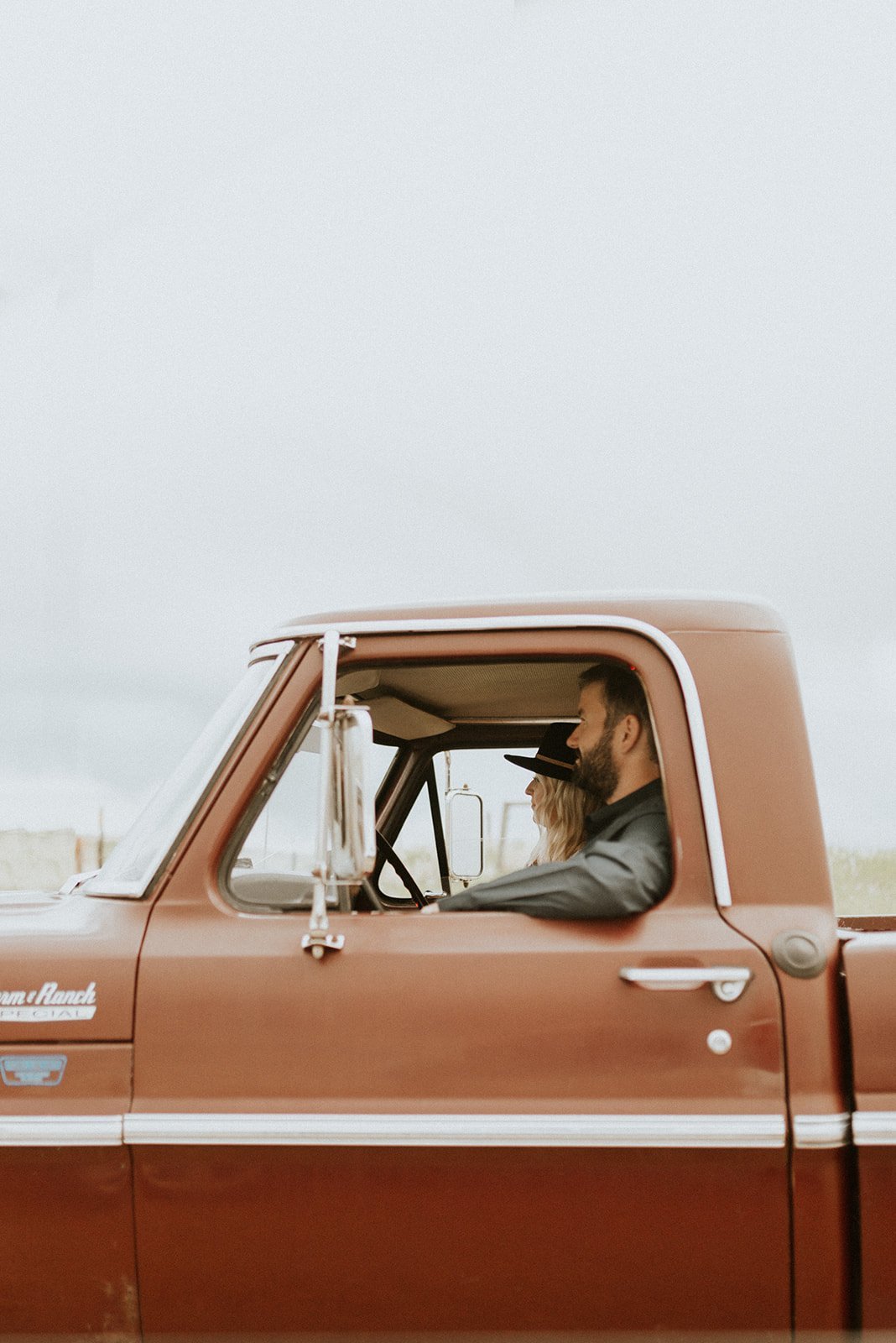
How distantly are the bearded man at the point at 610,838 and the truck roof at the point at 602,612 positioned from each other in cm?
13

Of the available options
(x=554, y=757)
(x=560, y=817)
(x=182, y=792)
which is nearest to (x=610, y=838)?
(x=182, y=792)

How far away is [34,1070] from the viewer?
86.0 inches

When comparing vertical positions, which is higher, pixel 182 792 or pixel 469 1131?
pixel 182 792

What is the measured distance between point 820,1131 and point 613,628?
3.39ft

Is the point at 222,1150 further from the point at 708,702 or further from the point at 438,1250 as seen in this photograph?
the point at 708,702

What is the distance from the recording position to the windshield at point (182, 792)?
2404 millimetres

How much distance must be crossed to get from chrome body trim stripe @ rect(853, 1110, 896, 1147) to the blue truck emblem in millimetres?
1477

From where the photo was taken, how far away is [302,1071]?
2117 millimetres

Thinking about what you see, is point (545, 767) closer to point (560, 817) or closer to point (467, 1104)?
point (560, 817)

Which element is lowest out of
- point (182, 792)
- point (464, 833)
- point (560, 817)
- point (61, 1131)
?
point (61, 1131)

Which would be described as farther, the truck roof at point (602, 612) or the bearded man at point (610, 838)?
the truck roof at point (602, 612)

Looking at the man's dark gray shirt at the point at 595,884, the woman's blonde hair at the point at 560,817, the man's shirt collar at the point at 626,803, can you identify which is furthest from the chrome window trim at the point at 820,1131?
the woman's blonde hair at the point at 560,817

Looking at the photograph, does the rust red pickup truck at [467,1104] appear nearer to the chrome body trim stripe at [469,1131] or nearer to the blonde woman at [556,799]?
the chrome body trim stripe at [469,1131]

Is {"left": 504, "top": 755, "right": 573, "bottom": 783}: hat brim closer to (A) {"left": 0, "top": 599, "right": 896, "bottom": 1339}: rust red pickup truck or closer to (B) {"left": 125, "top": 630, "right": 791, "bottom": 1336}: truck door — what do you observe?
(A) {"left": 0, "top": 599, "right": 896, "bottom": 1339}: rust red pickup truck
